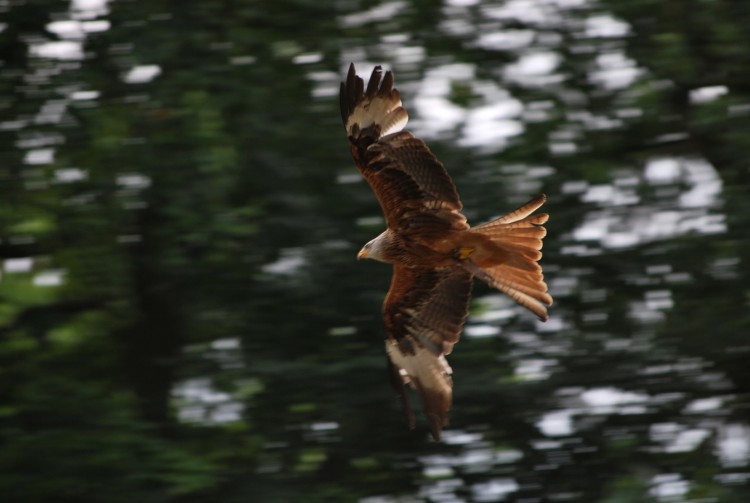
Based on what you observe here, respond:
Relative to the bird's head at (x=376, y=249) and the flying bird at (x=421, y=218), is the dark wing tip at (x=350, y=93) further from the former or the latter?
the bird's head at (x=376, y=249)

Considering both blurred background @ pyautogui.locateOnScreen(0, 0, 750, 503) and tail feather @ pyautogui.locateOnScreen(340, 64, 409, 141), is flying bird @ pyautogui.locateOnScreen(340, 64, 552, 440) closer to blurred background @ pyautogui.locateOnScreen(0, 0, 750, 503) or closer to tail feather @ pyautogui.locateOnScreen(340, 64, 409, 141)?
tail feather @ pyautogui.locateOnScreen(340, 64, 409, 141)

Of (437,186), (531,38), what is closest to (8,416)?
(437,186)

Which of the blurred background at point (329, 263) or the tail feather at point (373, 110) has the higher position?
the tail feather at point (373, 110)

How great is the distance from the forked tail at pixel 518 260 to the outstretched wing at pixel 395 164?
0.54 ft

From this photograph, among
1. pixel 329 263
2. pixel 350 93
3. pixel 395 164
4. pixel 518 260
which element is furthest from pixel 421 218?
pixel 329 263

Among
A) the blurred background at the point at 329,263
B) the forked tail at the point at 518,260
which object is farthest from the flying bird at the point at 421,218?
the blurred background at the point at 329,263

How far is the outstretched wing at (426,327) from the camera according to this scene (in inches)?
199

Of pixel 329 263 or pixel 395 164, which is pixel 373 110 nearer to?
pixel 395 164

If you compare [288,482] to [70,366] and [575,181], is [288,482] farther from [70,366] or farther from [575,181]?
[575,181]

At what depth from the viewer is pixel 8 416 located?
20.1ft

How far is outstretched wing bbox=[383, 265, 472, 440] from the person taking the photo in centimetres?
505

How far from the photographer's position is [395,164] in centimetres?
470

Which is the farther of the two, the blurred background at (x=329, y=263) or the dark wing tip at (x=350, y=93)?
the blurred background at (x=329, y=263)

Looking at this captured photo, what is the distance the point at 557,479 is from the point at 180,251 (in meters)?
2.23
